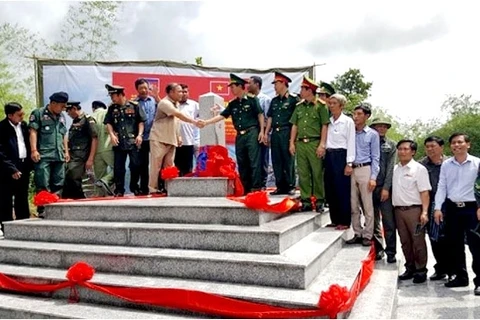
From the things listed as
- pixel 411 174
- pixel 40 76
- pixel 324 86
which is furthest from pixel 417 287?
pixel 40 76

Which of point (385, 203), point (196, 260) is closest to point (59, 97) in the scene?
point (196, 260)

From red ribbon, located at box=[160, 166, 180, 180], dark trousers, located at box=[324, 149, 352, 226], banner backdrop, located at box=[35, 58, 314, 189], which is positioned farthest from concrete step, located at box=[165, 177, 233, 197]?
banner backdrop, located at box=[35, 58, 314, 189]

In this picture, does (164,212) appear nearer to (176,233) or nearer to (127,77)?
(176,233)

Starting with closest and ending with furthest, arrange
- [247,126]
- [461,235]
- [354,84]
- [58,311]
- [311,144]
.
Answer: [58,311]
[461,235]
[311,144]
[247,126]
[354,84]

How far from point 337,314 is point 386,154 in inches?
97.3

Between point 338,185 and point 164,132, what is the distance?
222 cm

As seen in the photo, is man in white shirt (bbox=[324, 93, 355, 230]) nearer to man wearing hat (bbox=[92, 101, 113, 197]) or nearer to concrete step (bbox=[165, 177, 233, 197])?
concrete step (bbox=[165, 177, 233, 197])

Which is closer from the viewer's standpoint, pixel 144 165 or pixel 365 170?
pixel 365 170

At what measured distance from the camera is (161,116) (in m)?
5.51

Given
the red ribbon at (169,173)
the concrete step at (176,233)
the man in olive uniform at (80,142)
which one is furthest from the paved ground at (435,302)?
the man in olive uniform at (80,142)

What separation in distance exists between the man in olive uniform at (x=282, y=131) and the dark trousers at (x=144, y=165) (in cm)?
160

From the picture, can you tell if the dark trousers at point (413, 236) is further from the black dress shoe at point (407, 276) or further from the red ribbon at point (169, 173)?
the red ribbon at point (169, 173)

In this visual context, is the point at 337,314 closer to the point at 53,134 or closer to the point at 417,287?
the point at 417,287

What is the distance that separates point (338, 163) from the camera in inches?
187
